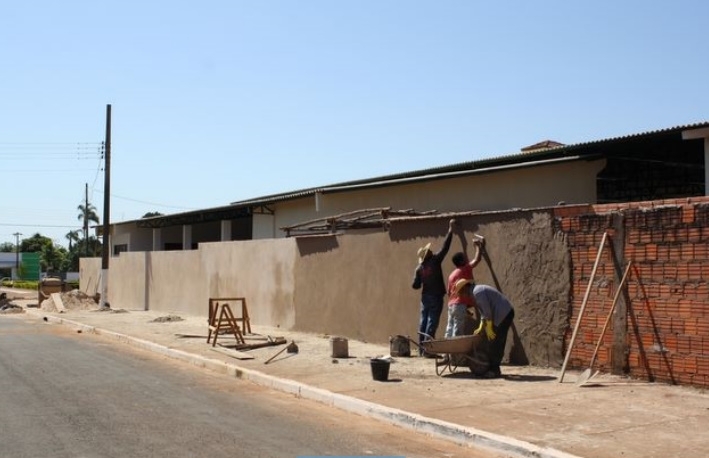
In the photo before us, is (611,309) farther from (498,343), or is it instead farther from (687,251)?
(498,343)

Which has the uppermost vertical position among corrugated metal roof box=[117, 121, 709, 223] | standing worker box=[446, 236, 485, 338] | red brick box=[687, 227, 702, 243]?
corrugated metal roof box=[117, 121, 709, 223]

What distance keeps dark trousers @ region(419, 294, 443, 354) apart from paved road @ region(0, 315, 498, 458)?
3141mm

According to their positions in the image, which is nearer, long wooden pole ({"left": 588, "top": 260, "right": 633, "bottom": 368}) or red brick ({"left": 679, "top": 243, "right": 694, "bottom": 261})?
red brick ({"left": 679, "top": 243, "right": 694, "bottom": 261})

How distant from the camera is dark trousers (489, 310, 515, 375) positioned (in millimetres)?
10578

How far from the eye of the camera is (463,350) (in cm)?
1046

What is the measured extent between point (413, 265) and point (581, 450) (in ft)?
24.8

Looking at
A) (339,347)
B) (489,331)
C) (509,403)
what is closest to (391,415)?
(509,403)

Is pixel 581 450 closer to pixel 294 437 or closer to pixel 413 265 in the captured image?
pixel 294 437

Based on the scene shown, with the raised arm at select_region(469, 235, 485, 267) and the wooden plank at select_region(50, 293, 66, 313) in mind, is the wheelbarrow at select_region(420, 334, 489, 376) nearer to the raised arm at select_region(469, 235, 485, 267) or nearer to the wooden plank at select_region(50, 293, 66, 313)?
the raised arm at select_region(469, 235, 485, 267)

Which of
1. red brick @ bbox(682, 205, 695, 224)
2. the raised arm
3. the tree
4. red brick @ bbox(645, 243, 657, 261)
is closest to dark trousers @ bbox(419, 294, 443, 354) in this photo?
the raised arm

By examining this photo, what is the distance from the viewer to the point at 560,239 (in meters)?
10.9

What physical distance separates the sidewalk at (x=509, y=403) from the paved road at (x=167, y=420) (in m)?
0.24

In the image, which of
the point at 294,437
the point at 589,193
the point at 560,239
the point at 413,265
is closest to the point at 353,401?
the point at 294,437

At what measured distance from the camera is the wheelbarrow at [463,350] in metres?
10.3
